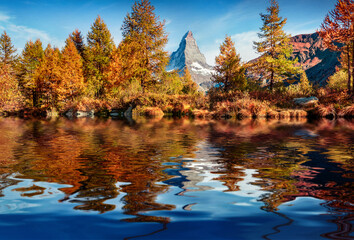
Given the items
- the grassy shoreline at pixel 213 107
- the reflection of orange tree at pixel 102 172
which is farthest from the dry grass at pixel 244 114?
the reflection of orange tree at pixel 102 172

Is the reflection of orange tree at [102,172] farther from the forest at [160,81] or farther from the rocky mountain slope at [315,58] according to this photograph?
the rocky mountain slope at [315,58]

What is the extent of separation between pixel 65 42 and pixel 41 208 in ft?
149

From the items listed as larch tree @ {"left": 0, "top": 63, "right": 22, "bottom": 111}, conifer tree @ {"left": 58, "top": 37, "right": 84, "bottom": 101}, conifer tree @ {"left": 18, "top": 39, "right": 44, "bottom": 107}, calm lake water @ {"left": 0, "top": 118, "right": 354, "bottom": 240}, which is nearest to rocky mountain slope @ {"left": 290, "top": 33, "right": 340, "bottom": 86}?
conifer tree @ {"left": 58, "top": 37, "right": 84, "bottom": 101}

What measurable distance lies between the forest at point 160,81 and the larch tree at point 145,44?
128 millimetres

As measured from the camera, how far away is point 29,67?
3903 centimetres

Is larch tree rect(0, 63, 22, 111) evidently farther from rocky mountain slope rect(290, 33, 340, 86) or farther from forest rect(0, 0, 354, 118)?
rocky mountain slope rect(290, 33, 340, 86)

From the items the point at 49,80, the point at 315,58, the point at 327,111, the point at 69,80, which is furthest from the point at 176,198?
the point at 315,58

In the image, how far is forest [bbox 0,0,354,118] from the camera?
21938mm

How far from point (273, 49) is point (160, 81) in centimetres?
1485

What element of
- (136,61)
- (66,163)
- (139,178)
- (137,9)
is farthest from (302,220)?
(137,9)

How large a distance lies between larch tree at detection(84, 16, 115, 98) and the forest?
142 millimetres

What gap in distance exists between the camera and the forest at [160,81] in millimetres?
21938

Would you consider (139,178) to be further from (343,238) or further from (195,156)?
(343,238)

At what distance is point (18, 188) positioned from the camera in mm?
2727
